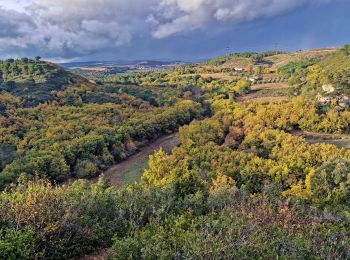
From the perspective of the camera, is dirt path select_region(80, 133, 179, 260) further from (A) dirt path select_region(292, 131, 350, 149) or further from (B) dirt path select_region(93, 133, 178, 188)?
(A) dirt path select_region(292, 131, 350, 149)

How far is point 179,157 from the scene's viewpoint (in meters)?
52.2

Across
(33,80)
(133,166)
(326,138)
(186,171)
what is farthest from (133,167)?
(33,80)

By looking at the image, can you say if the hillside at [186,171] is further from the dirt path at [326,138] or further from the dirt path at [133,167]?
the dirt path at [133,167]

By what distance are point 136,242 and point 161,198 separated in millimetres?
5692

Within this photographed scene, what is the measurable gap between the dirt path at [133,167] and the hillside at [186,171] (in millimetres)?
510

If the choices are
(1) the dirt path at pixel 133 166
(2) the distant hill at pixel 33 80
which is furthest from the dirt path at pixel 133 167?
(2) the distant hill at pixel 33 80

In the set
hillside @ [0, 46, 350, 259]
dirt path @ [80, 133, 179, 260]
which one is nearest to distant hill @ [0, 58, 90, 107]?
Answer: hillside @ [0, 46, 350, 259]

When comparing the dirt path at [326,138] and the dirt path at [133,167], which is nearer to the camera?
the dirt path at [133,167]

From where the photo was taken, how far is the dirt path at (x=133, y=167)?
53.0 metres

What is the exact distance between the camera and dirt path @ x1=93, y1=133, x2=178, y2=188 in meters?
53.0

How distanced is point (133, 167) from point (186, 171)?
86.8 feet

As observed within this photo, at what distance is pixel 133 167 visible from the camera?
193 ft

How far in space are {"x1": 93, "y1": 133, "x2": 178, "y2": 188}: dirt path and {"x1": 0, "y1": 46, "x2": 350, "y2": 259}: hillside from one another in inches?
20.1

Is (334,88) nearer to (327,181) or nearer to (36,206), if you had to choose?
(327,181)
